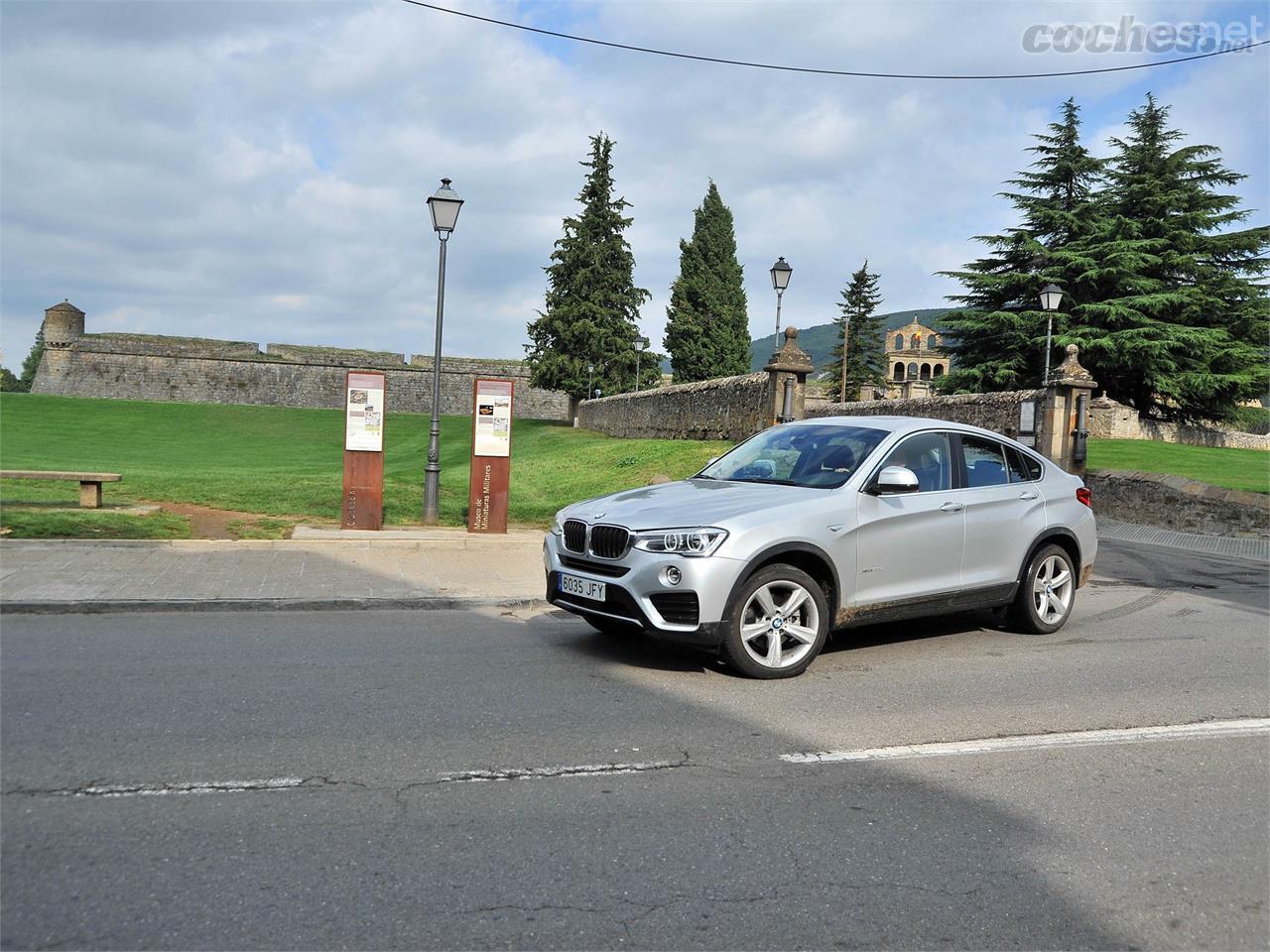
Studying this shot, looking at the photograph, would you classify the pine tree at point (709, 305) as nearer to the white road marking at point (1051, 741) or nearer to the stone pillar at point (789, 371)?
the stone pillar at point (789, 371)

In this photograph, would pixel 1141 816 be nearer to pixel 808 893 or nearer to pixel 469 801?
pixel 808 893

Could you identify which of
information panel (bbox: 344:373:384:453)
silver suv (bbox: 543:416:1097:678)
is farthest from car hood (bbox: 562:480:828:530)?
information panel (bbox: 344:373:384:453)

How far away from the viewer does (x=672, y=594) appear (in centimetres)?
580

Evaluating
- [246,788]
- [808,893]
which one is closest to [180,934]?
[246,788]

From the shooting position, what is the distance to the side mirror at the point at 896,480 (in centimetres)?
637

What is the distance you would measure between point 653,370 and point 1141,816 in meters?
48.2

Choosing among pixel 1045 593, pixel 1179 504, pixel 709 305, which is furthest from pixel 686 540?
pixel 709 305

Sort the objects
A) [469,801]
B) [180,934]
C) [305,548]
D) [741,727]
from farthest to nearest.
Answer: [305,548]
[741,727]
[469,801]
[180,934]

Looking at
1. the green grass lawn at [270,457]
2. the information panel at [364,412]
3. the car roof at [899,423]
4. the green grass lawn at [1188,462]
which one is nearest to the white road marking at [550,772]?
the car roof at [899,423]

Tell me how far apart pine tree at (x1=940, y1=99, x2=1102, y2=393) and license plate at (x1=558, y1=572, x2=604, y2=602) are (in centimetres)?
3871

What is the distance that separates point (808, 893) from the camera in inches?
126

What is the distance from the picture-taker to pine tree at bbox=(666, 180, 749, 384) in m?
61.9

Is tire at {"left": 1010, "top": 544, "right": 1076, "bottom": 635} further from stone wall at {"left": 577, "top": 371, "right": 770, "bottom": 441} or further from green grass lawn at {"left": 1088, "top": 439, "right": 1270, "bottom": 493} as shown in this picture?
stone wall at {"left": 577, "top": 371, "right": 770, "bottom": 441}

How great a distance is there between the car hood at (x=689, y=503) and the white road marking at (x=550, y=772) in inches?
73.2
